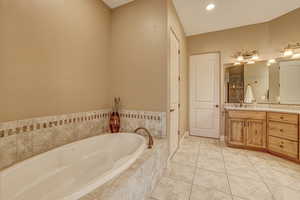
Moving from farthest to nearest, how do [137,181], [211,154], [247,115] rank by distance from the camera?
[247,115] → [211,154] → [137,181]

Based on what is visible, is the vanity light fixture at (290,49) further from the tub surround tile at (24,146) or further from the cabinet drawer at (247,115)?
the tub surround tile at (24,146)

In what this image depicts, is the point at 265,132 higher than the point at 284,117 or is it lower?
lower

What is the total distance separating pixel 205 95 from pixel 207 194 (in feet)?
7.81

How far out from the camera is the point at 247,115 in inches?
99.6

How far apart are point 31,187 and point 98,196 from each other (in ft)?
2.47

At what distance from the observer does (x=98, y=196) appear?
773 mm

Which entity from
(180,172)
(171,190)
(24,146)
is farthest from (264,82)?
(24,146)

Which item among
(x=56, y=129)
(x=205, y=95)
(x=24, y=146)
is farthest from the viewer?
(x=205, y=95)

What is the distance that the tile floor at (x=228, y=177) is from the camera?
4.64 ft

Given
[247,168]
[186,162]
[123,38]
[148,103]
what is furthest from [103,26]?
[247,168]

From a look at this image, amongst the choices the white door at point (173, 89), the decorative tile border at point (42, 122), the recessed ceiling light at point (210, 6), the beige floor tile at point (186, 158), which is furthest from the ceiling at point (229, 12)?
the beige floor tile at point (186, 158)

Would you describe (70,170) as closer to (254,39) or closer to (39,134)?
(39,134)

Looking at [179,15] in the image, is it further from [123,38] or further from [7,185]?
[7,185]

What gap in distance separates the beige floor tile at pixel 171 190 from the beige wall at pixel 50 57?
147 cm
